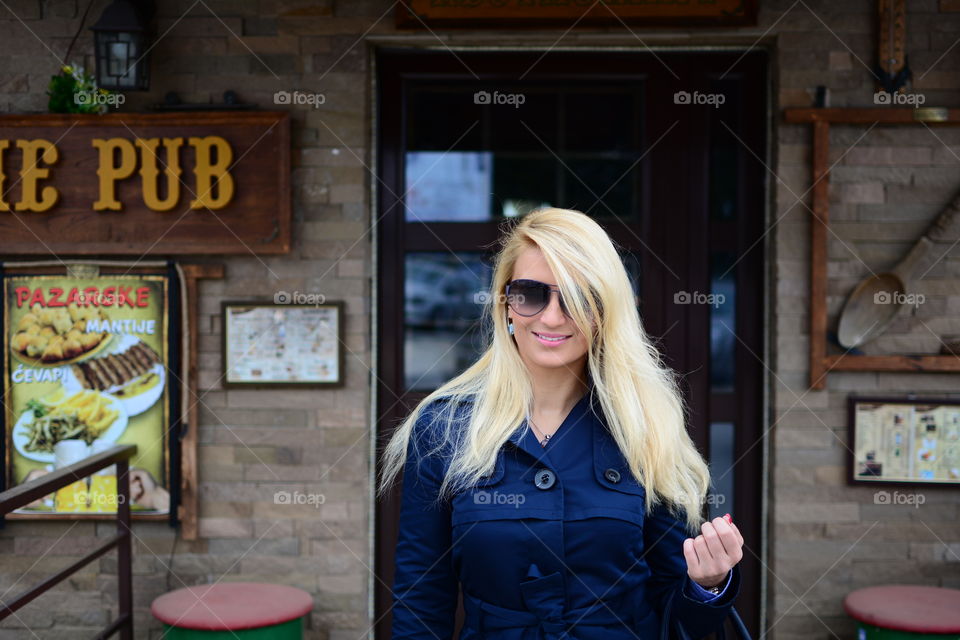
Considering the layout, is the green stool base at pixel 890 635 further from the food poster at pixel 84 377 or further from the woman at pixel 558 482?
the food poster at pixel 84 377

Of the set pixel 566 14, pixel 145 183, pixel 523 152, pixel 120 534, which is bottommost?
pixel 120 534

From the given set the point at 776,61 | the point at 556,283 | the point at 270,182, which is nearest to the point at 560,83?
the point at 776,61

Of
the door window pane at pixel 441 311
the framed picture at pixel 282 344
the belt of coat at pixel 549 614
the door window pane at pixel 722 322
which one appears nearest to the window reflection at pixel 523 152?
the door window pane at pixel 441 311

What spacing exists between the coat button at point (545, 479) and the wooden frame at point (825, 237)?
7.51 ft

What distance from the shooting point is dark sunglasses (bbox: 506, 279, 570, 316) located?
162 cm

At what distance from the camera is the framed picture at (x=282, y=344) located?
367 centimetres

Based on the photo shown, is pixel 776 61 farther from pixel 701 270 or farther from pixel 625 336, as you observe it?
pixel 625 336

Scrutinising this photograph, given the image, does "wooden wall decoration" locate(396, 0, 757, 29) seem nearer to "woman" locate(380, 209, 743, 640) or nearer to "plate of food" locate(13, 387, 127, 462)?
"plate of food" locate(13, 387, 127, 462)

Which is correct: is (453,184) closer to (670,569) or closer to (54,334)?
(54,334)

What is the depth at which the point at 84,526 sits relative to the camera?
371 cm

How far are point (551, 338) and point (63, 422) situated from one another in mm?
2811

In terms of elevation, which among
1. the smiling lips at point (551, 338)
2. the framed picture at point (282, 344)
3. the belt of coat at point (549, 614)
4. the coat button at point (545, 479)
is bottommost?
the belt of coat at point (549, 614)

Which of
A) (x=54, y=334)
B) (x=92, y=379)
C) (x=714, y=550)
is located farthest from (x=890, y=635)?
(x=54, y=334)

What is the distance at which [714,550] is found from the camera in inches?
58.6
